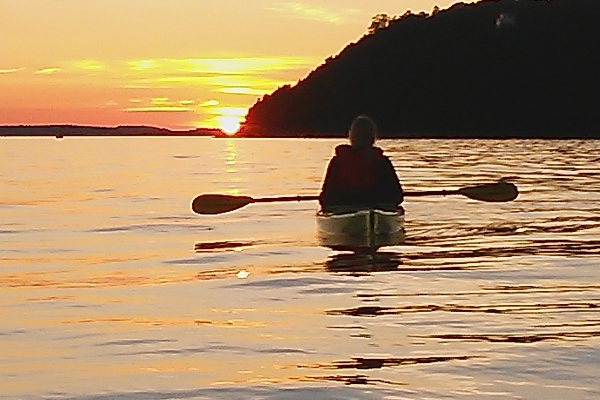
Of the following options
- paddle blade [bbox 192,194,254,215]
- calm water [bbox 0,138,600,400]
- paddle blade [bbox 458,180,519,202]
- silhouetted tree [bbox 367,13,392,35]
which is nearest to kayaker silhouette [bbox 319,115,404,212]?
calm water [bbox 0,138,600,400]

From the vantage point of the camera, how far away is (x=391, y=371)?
7.92m

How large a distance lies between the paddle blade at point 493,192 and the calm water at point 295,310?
0.70 m

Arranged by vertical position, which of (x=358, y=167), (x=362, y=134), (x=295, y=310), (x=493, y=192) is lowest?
(x=295, y=310)

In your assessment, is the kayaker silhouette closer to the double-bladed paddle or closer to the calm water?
the calm water

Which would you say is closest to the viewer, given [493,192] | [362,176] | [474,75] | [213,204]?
[362,176]

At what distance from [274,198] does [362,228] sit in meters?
1.76

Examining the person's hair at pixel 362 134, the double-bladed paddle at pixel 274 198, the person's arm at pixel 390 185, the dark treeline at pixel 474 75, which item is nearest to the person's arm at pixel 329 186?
the person's hair at pixel 362 134

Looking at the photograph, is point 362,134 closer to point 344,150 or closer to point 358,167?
point 344,150

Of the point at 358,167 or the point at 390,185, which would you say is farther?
the point at 390,185

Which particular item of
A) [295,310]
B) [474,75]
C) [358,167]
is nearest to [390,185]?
[358,167]

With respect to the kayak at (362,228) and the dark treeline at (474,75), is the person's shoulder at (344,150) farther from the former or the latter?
the dark treeline at (474,75)

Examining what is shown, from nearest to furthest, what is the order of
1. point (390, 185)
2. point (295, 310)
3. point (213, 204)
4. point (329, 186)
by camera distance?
point (295, 310)
point (390, 185)
point (329, 186)
point (213, 204)

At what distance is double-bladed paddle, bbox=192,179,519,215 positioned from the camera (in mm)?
15828

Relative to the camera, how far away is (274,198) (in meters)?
16.1
